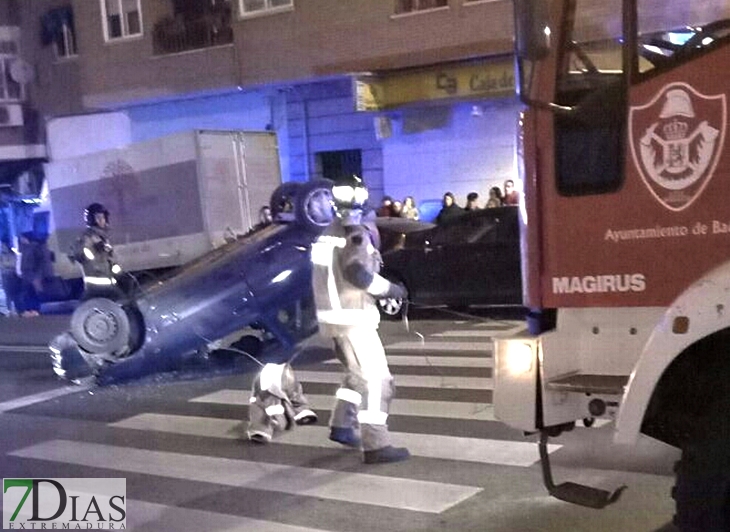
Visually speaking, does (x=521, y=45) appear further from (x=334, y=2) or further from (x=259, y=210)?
(x=334, y=2)

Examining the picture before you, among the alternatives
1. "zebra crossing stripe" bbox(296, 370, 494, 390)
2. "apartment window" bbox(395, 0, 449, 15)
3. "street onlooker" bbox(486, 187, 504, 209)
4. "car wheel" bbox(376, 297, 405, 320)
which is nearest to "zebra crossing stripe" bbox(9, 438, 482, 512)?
"zebra crossing stripe" bbox(296, 370, 494, 390)

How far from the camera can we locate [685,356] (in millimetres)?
4469

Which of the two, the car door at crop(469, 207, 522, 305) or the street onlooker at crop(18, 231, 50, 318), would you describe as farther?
the street onlooker at crop(18, 231, 50, 318)

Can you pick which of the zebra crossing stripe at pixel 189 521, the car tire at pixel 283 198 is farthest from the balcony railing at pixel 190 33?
the zebra crossing stripe at pixel 189 521

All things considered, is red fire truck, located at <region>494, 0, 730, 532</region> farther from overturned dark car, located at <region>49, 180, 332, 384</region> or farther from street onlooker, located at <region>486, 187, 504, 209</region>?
street onlooker, located at <region>486, 187, 504, 209</region>

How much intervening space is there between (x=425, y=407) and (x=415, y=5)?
12549 millimetres

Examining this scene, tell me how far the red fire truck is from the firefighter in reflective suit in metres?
2.17

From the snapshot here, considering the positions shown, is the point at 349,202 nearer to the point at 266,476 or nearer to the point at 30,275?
the point at 266,476

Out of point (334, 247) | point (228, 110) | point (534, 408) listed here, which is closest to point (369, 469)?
point (334, 247)

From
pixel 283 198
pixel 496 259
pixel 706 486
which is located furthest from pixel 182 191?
pixel 706 486

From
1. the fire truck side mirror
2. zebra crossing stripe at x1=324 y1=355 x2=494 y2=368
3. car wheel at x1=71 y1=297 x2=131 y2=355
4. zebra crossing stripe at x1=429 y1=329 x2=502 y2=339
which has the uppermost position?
the fire truck side mirror

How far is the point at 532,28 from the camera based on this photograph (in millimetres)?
4422

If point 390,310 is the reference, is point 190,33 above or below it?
above

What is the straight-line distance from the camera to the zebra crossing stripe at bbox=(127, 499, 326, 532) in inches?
241
